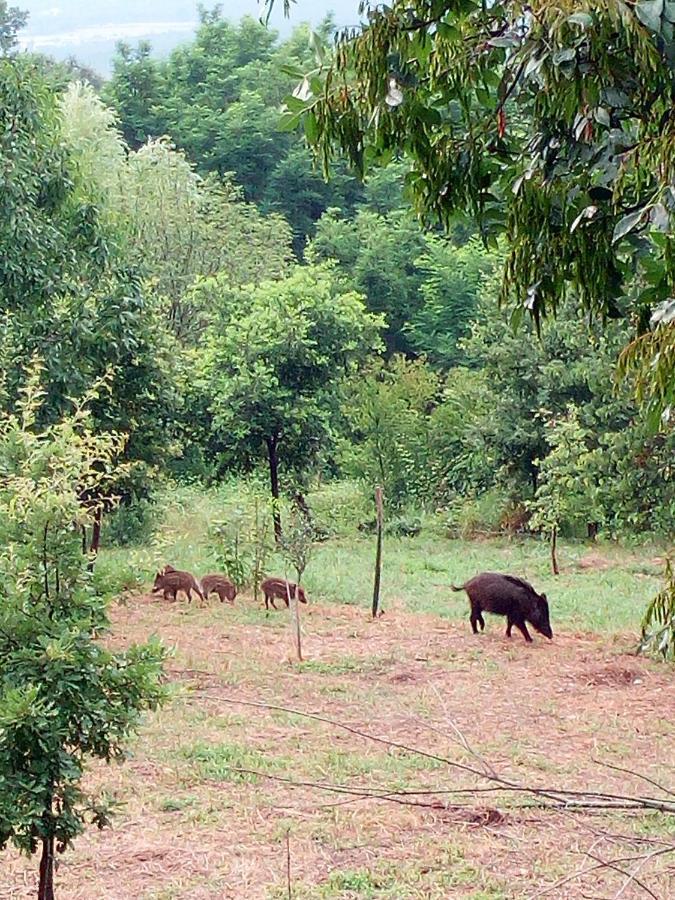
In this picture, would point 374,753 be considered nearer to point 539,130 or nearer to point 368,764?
point 368,764

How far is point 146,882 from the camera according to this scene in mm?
5410

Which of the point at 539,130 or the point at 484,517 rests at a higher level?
the point at 539,130

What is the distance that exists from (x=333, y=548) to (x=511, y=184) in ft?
57.0

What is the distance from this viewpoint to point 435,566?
16.8 meters

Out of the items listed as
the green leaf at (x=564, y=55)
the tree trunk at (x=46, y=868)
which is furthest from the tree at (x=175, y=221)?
the green leaf at (x=564, y=55)

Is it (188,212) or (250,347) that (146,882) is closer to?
(250,347)

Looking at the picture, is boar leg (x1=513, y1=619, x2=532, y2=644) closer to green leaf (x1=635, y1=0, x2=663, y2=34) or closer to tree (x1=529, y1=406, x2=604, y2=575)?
tree (x1=529, y1=406, x2=604, y2=575)

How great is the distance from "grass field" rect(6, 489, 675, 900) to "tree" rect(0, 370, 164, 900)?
0.78 ft

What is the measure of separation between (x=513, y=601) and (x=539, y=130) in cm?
946

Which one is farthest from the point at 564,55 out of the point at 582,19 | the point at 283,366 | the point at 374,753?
the point at 283,366

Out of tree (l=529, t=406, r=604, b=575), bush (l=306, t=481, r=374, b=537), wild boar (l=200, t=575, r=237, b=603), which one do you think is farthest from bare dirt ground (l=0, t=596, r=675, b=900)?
bush (l=306, t=481, r=374, b=537)

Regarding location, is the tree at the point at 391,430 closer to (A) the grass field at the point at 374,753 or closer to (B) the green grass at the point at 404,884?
(A) the grass field at the point at 374,753

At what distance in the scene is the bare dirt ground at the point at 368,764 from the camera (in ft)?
17.9

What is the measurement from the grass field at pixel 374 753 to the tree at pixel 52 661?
0.78ft
